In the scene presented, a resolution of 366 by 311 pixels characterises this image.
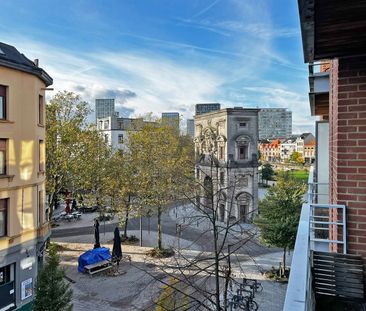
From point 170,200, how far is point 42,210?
7389 mm

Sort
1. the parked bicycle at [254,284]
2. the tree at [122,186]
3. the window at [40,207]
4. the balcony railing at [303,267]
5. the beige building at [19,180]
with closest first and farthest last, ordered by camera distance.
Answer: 1. the balcony railing at [303,267]
2. the beige building at [19,180]
3. the parked bicycle at [254,284]
4. the window at [40,207]
5. the tree at [122,186]

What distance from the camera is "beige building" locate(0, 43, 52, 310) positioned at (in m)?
11.1

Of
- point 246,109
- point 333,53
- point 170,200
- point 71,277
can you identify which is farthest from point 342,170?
point 246,109

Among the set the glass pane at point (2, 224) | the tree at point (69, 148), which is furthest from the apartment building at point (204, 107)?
the glass pane at point (2, 224)

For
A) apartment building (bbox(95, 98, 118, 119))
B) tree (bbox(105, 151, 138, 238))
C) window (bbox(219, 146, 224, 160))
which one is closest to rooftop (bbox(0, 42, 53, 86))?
tree (bbox(105, 151, 138, 238))

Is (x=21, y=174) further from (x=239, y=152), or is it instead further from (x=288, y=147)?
(x=288, y=147)

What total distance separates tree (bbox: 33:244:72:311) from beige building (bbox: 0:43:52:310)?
2.73m

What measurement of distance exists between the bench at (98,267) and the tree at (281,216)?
7458 millimetres

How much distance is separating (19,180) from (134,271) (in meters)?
7.16

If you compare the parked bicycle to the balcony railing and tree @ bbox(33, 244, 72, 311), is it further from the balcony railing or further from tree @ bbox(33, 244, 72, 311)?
the balcony railing

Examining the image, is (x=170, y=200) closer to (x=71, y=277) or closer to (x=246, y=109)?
(x=71, y=277)

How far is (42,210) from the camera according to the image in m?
13.6

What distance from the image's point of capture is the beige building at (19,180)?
36.3ft

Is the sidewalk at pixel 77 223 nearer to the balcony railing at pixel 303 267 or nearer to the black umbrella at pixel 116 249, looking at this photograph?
the black umbrella at pixel 116 249
